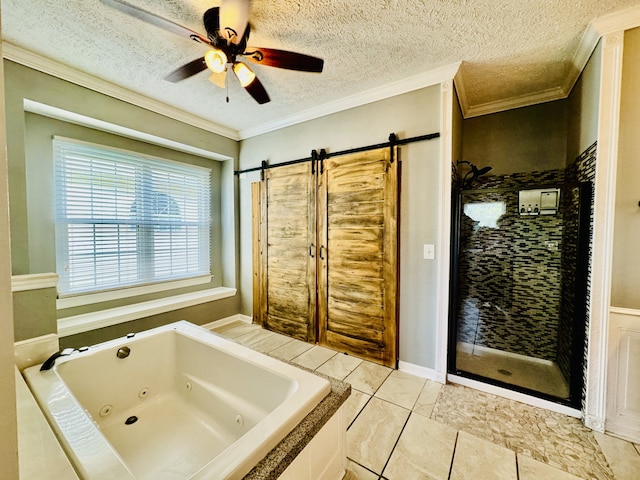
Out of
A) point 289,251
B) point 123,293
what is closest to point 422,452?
point 289,251

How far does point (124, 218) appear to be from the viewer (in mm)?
2734

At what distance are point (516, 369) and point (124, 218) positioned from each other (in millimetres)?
3962

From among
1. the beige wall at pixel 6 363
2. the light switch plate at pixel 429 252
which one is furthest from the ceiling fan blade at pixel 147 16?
the light switch plate at pixel 429 252

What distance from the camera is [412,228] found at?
7.70 ft

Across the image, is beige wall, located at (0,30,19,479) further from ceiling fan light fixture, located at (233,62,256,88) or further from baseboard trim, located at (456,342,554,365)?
baseboard trim, located at (456,342,554,365)

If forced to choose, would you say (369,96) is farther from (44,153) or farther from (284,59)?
(44,153)

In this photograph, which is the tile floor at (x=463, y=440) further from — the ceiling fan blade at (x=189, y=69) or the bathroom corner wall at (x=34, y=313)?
the ceiling fan blade at (x=189, y=69)

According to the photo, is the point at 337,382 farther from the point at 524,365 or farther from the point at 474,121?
the point at 474,121

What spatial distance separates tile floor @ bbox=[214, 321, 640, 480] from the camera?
1.43 meters

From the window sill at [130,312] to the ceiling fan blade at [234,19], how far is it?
251 centimetres

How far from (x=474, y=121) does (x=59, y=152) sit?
158 inches

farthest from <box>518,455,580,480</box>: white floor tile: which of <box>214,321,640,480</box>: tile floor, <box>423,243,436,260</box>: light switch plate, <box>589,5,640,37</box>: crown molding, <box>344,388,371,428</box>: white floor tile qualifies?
<box>589,5,640,37</box>: crown molding

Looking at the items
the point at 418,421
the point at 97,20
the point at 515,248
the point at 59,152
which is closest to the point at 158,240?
the point at 59,152

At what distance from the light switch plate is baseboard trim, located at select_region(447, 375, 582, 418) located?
1.02 m
